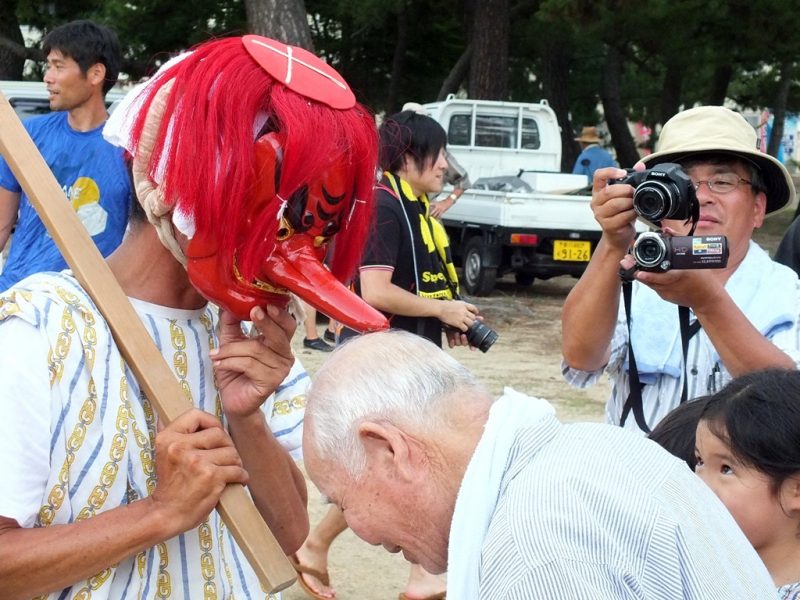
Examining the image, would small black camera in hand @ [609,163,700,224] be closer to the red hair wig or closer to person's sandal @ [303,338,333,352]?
the red hair wig

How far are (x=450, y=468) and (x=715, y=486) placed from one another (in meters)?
1.19

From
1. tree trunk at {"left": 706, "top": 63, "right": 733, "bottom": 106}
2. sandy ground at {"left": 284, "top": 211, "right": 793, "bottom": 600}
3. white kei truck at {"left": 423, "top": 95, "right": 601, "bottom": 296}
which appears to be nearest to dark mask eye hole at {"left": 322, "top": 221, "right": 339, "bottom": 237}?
sandy ground at {"left": 284, "top": 211, "right": 793, "bottom": 600}

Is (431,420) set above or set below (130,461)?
above

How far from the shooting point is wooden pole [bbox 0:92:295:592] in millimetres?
1672

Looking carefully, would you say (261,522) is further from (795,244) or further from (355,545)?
(355,545)

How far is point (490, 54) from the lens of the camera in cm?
1692

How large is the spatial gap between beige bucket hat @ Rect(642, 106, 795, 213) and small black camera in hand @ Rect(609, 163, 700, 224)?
1.24 ft

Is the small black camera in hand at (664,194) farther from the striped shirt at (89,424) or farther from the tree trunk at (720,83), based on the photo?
the tree trunk at (720,83)

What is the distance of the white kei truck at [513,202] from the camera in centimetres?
1144

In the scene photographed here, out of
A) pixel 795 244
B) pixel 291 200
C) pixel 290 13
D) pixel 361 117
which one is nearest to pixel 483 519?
pixel 291 200

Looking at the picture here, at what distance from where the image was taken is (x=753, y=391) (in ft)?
7.97

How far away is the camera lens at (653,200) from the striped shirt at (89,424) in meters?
1.09

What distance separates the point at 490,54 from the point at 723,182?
47.5 ft

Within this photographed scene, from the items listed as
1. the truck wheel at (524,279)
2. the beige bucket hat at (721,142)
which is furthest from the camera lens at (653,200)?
the truck wheel at (524,279)
